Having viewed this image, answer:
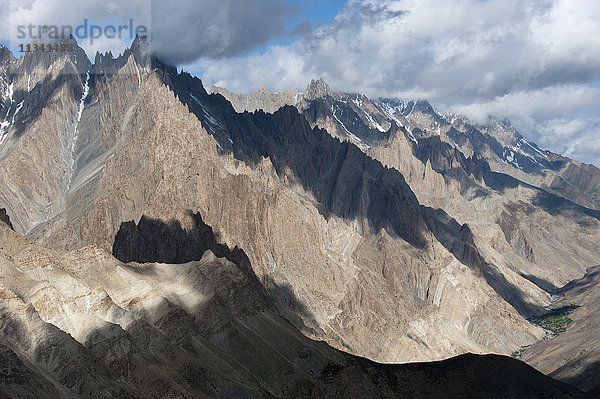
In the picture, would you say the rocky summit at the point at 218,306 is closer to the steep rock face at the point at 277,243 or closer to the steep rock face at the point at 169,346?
the steep rock face at the point at 169,346

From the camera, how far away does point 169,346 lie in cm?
6281

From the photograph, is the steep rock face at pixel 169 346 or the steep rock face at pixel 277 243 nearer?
the steep rock face at pixel 169 346

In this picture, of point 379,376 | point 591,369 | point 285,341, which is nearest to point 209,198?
point 285,341

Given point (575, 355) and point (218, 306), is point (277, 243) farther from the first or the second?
point (218, 306)

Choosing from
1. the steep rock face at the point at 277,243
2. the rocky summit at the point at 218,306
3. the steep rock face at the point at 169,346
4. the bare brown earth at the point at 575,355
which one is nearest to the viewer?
the steep rock face at the point at 169,346

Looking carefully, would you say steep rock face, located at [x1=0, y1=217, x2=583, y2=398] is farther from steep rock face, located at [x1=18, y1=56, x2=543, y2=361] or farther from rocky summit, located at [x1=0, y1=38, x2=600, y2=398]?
steep rock face, located at [x1=18, y1=56, x2=543, y2=361]

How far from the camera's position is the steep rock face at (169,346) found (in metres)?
50.2

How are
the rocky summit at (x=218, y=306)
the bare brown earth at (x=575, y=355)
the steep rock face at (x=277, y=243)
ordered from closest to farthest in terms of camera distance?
the rocky summit at (x=218, y=306) → the bare brown earth at (x=575, y=355) → the steep rock face at (x=277, y=243)

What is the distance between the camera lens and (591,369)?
399 ft

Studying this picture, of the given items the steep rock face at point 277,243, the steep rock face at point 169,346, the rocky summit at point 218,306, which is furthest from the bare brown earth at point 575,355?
the steep rock face at point 169,346

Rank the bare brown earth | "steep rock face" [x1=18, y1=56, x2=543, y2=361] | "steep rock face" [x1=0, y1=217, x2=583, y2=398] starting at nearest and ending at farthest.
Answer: "steep rock face" [x1=0, y1=217, x2=583, y2=398] → the bare brown earth → "steep rock face" [x1=18, y1=56, x2=543, y2=361]

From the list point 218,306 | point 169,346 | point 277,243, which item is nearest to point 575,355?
point 277,243

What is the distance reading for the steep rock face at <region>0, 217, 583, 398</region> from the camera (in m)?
50.2

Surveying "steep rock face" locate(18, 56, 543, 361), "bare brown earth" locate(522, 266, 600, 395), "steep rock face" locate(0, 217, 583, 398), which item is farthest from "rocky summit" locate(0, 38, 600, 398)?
"bare brown earth" locate(522, 266, 600, 395)
